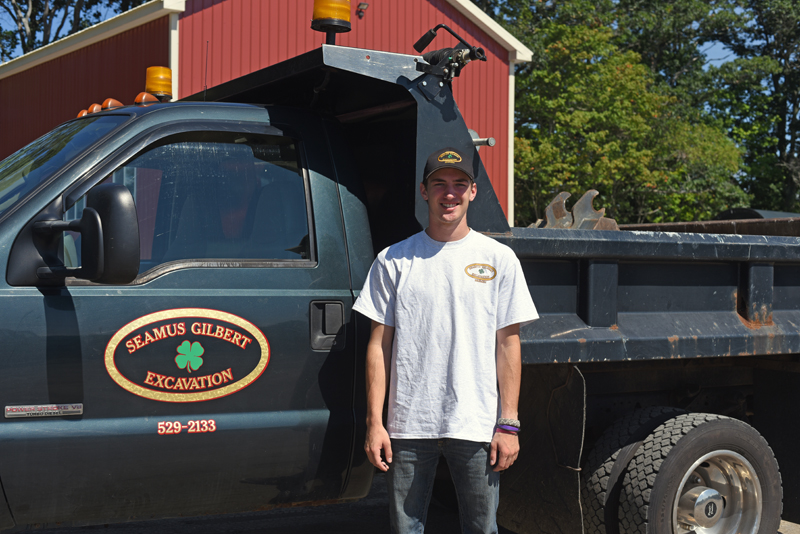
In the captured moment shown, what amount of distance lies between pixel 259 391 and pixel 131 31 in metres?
12.6

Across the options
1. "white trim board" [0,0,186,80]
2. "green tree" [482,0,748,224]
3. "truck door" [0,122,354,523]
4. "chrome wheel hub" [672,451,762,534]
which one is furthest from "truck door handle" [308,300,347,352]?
"green tree" [482,0,748,224]

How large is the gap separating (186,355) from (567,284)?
5.07ft

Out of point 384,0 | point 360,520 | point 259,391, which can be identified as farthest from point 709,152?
point 259,391

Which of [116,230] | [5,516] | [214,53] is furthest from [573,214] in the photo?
[214,53]

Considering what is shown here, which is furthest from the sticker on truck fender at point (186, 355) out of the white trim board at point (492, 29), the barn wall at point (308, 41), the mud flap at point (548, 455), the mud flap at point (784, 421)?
the white trim board at point (492, 29)

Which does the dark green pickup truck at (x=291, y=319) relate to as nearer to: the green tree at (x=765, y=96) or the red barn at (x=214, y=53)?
the red barn at (x=214, y=53)

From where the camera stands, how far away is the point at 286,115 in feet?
11.0

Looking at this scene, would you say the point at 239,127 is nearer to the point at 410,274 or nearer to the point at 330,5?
the point at 330,5

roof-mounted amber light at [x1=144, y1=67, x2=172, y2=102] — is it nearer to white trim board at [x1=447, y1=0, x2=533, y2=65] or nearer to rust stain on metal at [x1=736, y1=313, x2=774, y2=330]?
rust stain on metal at [x1=736, y1=313, x2=774, y2=330]

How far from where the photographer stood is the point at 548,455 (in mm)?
3518

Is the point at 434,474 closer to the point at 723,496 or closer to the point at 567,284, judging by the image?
the point at 567,284

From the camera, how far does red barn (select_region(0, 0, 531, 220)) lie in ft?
44.0

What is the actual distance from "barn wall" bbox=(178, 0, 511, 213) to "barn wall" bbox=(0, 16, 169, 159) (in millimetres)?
571

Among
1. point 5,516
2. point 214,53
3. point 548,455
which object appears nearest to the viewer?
point 5,516
